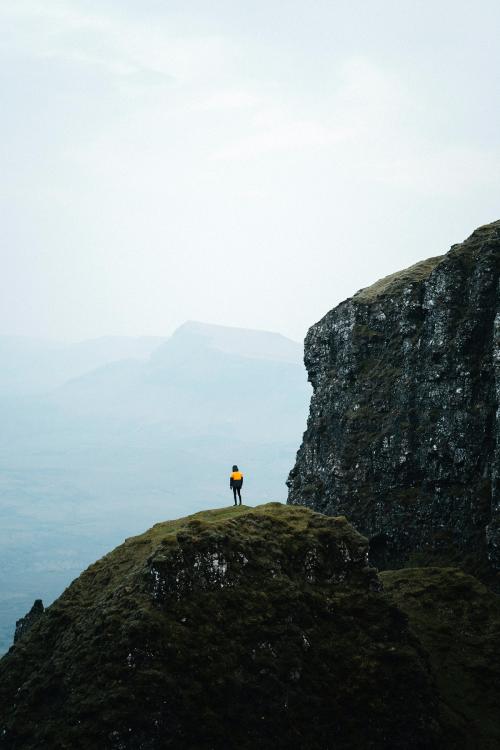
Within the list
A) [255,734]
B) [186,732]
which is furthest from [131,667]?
[255,734]

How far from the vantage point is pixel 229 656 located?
2823cm

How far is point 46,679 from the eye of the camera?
2897 cm

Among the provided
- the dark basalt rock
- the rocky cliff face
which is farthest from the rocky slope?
the rocky cliff face

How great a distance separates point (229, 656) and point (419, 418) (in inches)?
1320

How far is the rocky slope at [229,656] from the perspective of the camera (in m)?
26.1

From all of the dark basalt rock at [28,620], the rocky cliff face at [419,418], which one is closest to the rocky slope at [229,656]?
the dark basalt rock at [28,620]

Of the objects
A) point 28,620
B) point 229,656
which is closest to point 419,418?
point 229,656

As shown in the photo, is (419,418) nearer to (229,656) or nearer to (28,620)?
(229,656)

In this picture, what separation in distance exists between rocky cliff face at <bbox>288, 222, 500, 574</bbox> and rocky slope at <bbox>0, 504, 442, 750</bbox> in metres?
16.6

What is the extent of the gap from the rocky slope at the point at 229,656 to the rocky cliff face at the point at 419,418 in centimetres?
1658

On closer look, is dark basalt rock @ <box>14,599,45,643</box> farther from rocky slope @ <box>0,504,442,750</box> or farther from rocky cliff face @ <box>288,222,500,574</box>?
rocky cliff face @ <box>288,222,500,574</box>

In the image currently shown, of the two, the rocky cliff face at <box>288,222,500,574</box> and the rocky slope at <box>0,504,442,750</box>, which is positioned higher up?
the rocky cliff face at <box>288,222,500,574</box>

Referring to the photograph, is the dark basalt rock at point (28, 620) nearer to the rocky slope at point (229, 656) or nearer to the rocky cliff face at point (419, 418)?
the rocky slope at point (229, 656)

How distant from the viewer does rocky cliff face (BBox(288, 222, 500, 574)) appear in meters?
49.9
